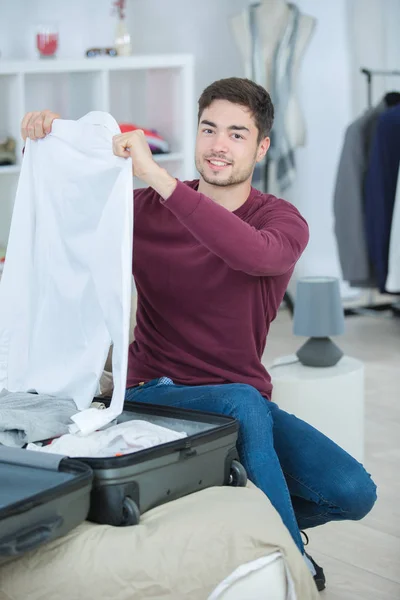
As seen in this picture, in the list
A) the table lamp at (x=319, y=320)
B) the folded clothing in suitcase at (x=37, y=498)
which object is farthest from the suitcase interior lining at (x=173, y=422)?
the table lamp at (x=319, y=320)

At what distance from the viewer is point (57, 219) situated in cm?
202

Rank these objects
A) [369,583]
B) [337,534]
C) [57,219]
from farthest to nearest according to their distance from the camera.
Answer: [337,534] → [369,583] → [57,219]

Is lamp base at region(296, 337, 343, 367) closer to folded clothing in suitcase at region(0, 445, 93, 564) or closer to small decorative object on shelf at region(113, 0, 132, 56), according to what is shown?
folded clothing in suitcase at region(0, 445, 93, 564)

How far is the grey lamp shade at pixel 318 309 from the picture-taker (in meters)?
3.16

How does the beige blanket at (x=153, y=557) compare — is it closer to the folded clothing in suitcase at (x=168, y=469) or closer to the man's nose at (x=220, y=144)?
the folded clothing in suitcase at (x=168, y=469)

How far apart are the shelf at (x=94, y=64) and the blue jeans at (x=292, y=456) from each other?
8.77ft

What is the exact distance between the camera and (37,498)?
4.81 feet

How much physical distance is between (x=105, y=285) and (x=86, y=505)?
456 millimetres

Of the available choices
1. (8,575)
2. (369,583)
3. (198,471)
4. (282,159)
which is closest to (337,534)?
(369,583)

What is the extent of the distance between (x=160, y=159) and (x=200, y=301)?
9.25ft

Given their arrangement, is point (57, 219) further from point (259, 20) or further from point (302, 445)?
point (259, 20)

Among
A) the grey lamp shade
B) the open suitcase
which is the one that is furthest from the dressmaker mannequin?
the open suitcase

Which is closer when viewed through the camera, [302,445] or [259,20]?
[302,445]

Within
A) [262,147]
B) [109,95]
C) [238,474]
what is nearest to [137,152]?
[262,147]
